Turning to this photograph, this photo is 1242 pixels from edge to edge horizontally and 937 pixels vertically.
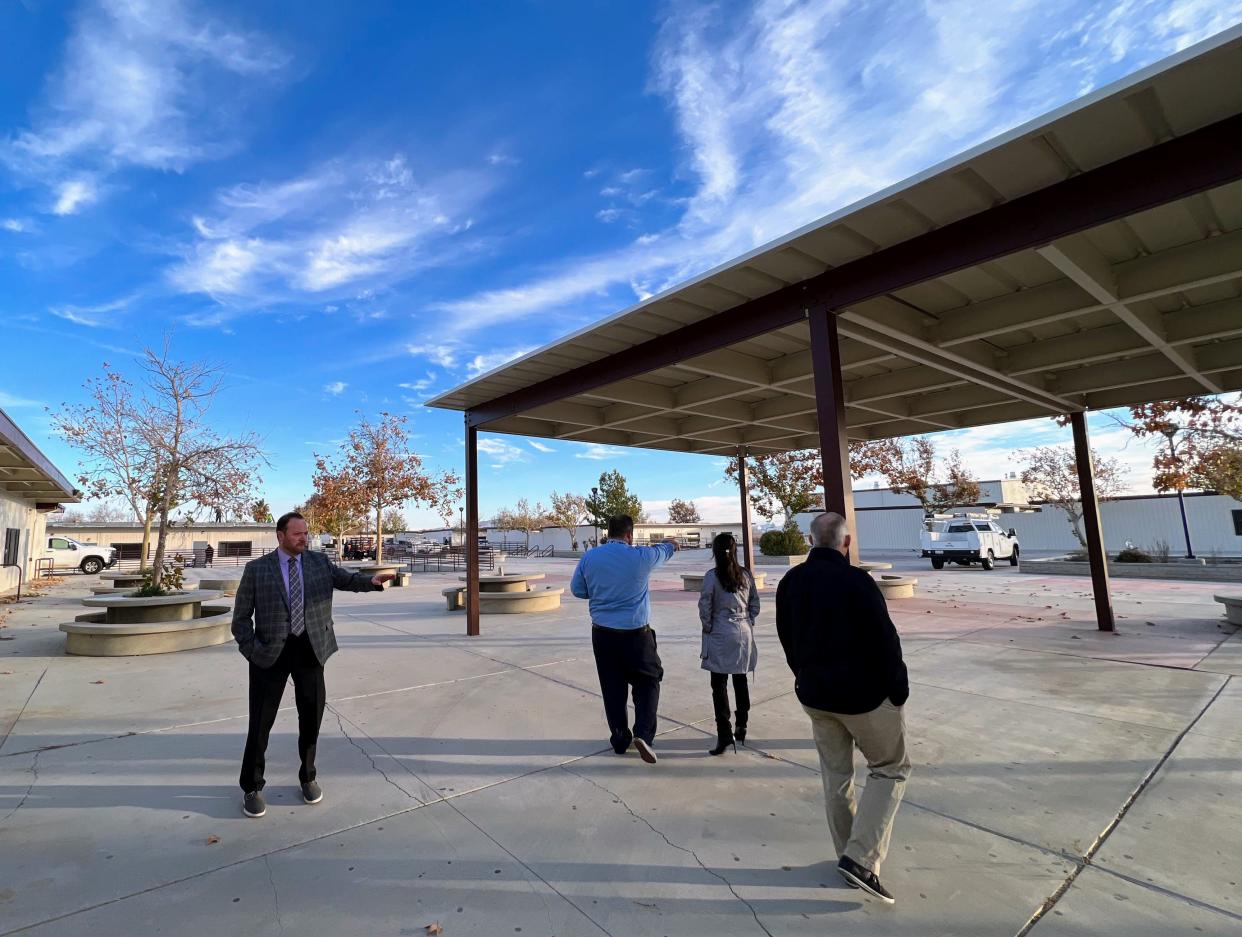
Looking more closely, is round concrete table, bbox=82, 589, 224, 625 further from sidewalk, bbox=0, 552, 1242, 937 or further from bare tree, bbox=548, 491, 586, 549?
bare tree, bbox=548, 491, 586, 549

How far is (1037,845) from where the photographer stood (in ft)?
9.66

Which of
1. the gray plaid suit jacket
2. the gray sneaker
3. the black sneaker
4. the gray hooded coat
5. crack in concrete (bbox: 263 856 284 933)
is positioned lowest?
the black sneaker

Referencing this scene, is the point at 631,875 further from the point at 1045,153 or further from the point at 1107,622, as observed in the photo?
the point at 1107,622

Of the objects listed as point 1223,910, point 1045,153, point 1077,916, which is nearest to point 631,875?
point 1077,916

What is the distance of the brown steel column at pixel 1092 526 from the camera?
8875 mm

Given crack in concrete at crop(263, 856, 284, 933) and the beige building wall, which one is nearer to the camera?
crack in concrete at crop(263, 856, 284, 933)

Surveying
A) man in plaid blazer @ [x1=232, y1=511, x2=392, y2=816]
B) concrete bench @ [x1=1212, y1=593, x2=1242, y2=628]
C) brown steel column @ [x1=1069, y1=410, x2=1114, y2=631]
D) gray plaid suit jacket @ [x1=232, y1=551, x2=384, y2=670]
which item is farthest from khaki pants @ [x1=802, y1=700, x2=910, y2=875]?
concrete bench @ [x1=1212, y1=593, x2=1242, y2=628]

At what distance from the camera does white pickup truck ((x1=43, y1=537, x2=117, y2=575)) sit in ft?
95.2

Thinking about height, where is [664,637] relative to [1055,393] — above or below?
below

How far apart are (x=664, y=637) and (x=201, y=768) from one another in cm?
623

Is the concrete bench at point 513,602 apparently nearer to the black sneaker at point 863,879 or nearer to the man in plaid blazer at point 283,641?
the man in plaid blazer at point 283,641

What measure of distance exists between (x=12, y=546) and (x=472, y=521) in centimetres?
1864

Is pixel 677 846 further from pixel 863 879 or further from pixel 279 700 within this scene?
pixel 279 700

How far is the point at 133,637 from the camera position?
26.7 ft
